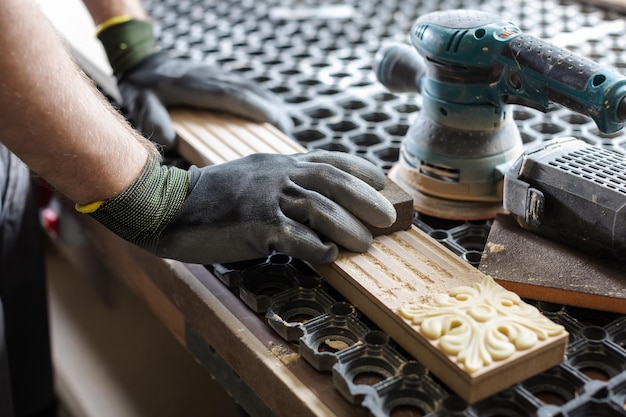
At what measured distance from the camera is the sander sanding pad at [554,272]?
3.41 ft

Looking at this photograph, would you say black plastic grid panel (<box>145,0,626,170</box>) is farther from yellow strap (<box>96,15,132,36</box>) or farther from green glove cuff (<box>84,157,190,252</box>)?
green glove cuff (<box>84,157,190,252</box>)

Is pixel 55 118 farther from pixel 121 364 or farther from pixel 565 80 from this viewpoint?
pixel 121 364

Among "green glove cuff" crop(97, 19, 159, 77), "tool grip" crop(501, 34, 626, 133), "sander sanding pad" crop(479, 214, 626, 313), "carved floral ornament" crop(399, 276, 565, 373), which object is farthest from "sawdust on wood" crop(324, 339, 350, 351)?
"green glove cuff" crop(97, 19, 159, 77)

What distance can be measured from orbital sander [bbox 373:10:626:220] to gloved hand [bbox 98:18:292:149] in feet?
1.00

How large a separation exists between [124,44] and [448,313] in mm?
1079

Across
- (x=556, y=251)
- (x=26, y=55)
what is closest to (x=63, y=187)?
(x=26, y=55)

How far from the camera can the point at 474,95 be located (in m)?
1.23

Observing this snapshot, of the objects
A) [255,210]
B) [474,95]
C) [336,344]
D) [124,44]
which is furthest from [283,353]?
[124,44]

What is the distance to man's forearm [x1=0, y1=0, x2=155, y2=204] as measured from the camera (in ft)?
3.08

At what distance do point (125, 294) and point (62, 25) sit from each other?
84 centimetres

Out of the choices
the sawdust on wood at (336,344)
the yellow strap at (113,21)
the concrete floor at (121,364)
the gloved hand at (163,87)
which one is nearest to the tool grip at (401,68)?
the gloved hand at (163,87)

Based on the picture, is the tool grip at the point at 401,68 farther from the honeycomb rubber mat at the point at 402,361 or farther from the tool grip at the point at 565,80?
the honeycomb rubber mat at the point at 402,361

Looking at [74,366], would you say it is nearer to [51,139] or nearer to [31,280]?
[31,280]

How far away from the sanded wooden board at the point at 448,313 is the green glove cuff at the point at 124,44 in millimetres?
813
